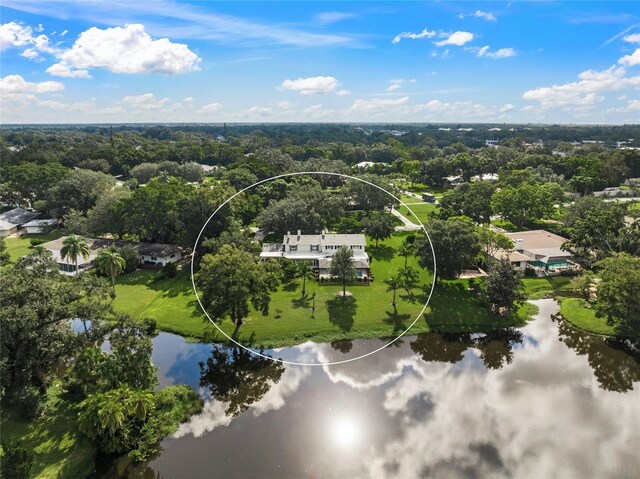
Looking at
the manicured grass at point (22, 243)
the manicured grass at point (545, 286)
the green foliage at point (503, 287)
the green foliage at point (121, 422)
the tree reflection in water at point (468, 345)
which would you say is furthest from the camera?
the manicured grass at point (22, 243)

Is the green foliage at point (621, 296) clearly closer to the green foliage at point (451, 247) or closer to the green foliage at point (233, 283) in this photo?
the green foliage at point (451, 247)

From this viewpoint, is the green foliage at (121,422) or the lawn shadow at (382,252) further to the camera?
the lawn shadow at (382,252)

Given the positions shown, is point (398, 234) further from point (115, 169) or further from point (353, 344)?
point (115, 169)

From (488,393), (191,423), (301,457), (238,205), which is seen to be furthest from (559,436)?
(238,205)

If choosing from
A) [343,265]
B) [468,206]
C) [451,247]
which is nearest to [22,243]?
[343,265]

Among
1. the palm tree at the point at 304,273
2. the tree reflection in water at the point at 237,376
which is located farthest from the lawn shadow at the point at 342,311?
the tree reflection in water at the point at 237,376

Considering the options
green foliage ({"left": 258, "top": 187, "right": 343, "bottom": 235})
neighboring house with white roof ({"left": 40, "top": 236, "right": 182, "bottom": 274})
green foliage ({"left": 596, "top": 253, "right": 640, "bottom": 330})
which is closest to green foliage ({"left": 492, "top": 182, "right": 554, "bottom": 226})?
green foliage ({"left": 258, "top": 187, "right": 343, "bottom": 235})

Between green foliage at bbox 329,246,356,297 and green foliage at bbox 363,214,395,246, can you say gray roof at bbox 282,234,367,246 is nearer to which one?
green foliage at bbox 363,214,395,246
